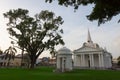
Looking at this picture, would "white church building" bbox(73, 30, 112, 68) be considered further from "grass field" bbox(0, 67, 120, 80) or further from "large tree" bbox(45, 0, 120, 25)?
"large tree" bbox(45, 0, 120, 25)

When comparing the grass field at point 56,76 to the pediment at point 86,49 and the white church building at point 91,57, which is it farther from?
the pediment at point 86,49

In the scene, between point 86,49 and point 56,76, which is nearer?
point 56,76

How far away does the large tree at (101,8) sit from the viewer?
12703 mm

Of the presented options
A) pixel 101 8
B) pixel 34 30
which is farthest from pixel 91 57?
pixel 101 8

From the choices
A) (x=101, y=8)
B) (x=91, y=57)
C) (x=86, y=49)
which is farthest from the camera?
(x=86, y=49)

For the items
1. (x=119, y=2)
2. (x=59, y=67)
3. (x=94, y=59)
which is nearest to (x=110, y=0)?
(x=119, y=2)

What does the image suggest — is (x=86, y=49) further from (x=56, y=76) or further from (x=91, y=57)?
(x=56, y=76)

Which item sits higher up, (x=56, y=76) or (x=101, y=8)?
(x=101, y=8)

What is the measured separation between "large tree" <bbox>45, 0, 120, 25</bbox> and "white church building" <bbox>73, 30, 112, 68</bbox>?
5696 centimetres

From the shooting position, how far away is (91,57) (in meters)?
73.8

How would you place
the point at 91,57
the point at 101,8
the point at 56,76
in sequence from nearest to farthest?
the point at 101,8
the point at 56,76
the point at 91,57

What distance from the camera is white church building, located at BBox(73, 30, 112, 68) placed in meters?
70.7

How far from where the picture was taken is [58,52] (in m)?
45.9

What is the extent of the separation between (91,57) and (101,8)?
61.7m
